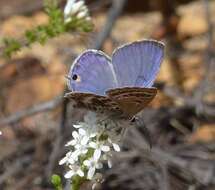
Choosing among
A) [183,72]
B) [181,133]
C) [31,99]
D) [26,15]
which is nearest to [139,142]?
[181,133]

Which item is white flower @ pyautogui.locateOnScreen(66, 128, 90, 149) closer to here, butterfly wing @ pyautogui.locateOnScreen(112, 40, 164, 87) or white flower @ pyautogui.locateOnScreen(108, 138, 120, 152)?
white flower @ pyautogui.locateOnScreen(108, 138, 120, 152)

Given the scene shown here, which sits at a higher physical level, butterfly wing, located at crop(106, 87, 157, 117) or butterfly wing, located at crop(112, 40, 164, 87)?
butterfly wing, located at crop(112, 40, 164, 87)

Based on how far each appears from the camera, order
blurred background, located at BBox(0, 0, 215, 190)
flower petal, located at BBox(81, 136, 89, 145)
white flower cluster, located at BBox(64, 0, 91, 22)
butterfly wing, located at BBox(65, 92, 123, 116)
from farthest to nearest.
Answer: blurred background, located at BBox(0, 0, 215, 190)
white flower cluster, located at BBox(64, 0, 91, 22)
flower petal, located at BBox(81, 136, 89, 145)
butterfly wing, located at BBox(65, 92, 123, 116)

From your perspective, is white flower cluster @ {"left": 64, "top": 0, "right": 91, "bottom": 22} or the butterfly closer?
the butterfly

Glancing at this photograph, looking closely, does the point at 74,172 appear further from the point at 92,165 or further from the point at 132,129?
the point at 132,129

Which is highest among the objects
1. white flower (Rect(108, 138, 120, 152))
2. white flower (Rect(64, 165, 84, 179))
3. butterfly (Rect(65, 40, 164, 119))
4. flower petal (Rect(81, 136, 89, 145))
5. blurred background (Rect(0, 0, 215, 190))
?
butterfly (Rect(65, 40, 164, 119))

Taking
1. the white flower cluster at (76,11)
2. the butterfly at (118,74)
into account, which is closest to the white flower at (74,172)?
the butterfly at (118,74)

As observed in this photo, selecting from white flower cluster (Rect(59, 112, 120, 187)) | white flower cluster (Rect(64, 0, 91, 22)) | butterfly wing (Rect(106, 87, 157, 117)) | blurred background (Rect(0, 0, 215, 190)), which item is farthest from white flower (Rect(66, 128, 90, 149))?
blurred background (Rect(0, 0, 215, 190))

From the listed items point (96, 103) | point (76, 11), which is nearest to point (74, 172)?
point (96, 103)
